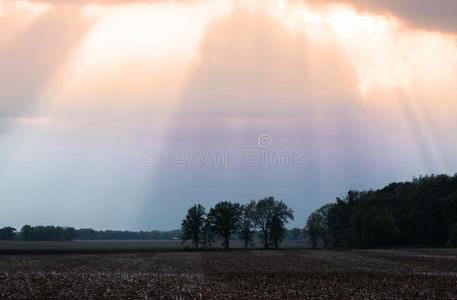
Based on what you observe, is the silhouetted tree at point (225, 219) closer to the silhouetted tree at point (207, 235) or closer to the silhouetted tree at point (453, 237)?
the silhouetted tree at point (207, 235)

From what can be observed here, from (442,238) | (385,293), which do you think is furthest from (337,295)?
(442,238)

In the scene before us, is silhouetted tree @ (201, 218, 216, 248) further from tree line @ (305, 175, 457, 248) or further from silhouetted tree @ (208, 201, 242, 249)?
tree line @ (305, 175, 457, 248)

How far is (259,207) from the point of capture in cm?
14200

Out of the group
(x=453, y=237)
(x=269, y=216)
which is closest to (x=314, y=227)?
(x=269, y=216)

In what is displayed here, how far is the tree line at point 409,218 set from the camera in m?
127

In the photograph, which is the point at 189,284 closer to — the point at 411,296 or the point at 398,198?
the point at 411,296

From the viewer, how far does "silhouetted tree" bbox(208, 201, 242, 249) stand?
137 meters

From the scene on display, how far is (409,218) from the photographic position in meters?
136

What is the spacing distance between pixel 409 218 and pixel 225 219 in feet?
168

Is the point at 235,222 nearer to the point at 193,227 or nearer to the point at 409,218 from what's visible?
the point at 193,227

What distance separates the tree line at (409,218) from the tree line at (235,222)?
19.7 m

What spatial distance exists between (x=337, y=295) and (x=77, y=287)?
18.4m

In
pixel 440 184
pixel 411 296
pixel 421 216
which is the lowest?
pixel 411 296

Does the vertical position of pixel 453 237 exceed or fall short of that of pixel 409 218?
it falls short
